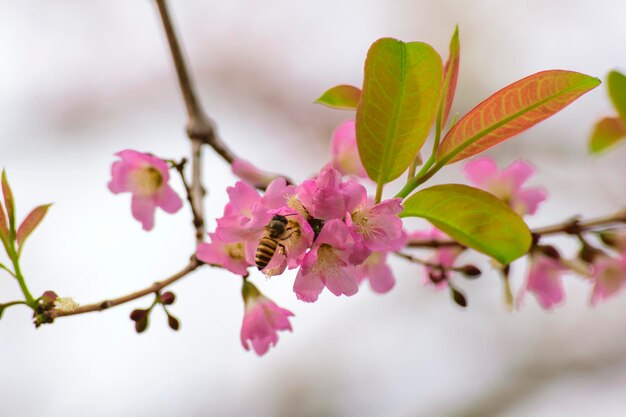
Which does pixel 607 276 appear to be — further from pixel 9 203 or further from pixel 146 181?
pixel 9 203

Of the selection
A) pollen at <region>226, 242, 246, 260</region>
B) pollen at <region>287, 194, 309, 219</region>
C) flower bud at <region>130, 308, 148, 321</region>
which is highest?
pollen at <region>287, 194, 309, 219</region>

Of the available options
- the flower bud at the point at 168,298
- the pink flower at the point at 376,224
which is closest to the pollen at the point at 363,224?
the pink flower at the point at 376,224

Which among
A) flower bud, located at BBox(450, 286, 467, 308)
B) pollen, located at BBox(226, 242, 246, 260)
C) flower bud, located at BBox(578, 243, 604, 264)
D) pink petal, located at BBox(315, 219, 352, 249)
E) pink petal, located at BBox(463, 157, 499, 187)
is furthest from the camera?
pink petal, located at BBox(463, 157, 499, 187)

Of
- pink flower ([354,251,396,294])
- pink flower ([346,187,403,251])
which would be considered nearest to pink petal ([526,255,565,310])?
pink flower ([354,251,396,294])

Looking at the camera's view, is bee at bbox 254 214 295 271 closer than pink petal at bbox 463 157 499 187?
Yes

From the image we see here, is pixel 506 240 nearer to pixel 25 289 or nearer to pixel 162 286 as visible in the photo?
pixel 162 286

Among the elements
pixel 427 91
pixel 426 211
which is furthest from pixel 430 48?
pixel 426 211

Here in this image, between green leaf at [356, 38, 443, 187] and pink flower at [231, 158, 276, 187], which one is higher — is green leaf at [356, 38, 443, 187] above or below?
above

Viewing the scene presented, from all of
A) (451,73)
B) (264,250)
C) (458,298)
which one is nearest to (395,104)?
(451,73)

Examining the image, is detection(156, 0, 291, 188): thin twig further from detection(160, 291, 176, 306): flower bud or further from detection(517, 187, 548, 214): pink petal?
detection(517, 187, 548, 214): pink petal
